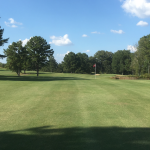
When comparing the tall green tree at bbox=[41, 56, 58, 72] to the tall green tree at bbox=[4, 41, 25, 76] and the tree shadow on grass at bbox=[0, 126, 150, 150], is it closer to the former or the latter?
the tall green tree at bbox=[4, 41, 25, 76]

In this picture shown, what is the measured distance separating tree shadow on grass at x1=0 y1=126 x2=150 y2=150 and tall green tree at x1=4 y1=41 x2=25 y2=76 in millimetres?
34589

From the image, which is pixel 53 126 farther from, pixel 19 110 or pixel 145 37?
pixel 145 37

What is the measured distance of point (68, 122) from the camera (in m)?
5.33

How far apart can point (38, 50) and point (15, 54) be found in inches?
305

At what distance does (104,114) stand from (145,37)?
5997cm

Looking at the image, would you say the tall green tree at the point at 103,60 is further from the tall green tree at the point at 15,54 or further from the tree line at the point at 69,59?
the tall green tree at the point at 15,54

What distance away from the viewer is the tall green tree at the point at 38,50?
42406 millimetres

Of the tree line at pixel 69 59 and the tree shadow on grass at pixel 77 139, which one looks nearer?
the tree shadow on grass at pixel 77 139

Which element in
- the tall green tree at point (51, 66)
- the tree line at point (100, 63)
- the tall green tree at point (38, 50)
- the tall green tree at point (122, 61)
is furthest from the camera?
the tall green tree at point (51, 66)

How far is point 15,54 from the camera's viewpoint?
36.6 m

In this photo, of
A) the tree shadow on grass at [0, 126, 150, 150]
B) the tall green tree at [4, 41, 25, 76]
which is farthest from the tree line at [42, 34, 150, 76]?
the tree shadow on grass at [0, 126, 150, 150]

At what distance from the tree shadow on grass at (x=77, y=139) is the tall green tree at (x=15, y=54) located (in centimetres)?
3459

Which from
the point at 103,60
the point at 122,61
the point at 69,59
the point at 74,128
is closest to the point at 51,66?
the point at 69,59

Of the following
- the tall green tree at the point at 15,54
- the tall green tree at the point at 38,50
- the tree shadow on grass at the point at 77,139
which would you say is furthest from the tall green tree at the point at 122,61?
the tree shadow on grass at the point at 77,139
